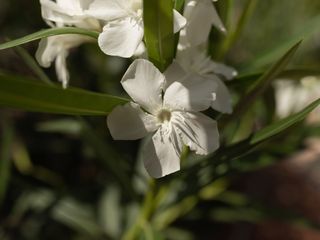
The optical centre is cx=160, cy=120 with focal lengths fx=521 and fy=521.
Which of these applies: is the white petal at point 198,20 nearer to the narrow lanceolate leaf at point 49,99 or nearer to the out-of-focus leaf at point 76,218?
the narrow lanceolate leaf at point 49,99

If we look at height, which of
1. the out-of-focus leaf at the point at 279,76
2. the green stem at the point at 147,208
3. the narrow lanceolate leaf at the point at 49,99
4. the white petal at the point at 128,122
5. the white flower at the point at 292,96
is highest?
the narrow lanceolate leaf at the point at 49,99

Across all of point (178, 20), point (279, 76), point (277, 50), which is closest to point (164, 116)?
point (178, 20)

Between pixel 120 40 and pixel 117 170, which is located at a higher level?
pixel 120 40

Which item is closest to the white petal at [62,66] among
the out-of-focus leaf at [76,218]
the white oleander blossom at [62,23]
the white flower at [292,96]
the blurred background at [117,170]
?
the white oleander blossom at [62,23]

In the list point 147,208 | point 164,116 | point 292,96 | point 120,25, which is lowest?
point 292,96

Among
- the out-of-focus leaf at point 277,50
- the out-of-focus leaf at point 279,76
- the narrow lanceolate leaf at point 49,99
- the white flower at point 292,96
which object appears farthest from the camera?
the white flower at point 292,96

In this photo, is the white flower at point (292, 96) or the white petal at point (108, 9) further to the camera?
the white flower at point (292, 96)

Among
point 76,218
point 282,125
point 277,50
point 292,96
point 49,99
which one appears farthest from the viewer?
point 292,96

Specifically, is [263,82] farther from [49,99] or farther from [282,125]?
[49,99]
